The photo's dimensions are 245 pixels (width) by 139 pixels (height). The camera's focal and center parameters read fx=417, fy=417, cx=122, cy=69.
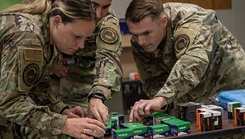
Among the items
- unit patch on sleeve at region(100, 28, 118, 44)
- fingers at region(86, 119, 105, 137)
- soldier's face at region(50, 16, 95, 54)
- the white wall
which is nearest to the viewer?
fingers at region(86, 119, 105, 137)

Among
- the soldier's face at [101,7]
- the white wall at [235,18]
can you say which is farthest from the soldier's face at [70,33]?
the white wall at [235,18]

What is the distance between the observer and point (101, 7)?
95.6 inches

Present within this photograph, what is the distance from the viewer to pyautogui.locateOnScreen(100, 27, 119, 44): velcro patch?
7.91ft

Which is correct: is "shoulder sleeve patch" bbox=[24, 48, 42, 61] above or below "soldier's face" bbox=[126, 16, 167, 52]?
below

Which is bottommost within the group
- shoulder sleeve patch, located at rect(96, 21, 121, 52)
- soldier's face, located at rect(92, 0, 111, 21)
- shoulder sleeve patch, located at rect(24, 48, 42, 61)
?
shoulder sleeve patch, located at rect(24, 48, 42, 61)

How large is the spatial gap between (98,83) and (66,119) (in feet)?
1.24

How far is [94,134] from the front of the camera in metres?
1.86

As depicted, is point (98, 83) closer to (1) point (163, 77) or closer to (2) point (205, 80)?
(1) point (163, 77)

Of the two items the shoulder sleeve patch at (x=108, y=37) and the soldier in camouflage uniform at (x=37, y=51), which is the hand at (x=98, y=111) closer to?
the soldier in camouflage uniform at (x=37, y=51)

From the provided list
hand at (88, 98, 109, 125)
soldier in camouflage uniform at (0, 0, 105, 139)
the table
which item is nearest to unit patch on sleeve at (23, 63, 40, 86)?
soldier in camouflage uniform at (0, 0, 105, 139)

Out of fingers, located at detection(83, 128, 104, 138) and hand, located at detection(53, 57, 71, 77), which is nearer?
fingers, located at detection(83, 128, 104, 138)

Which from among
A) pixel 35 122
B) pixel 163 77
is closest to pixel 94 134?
pixel 35 122

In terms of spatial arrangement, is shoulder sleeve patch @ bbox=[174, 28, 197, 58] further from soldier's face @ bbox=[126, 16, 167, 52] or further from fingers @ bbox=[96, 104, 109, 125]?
fingers @ bbox=[96, 104, 109, 125]

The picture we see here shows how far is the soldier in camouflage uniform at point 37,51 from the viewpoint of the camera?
6.22 feet
